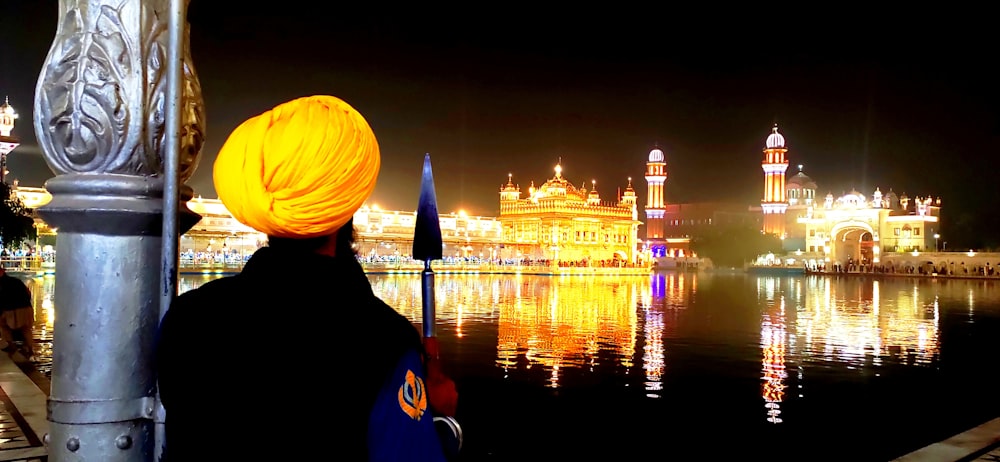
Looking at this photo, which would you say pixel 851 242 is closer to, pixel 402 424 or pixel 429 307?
pixel 429 307

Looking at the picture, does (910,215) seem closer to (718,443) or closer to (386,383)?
(718,443)

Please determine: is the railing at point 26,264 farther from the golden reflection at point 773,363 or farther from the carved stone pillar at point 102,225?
the carved stone pillar at point 102,225

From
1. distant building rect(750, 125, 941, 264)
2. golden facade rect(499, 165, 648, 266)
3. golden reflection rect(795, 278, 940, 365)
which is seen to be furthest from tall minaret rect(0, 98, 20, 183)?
distant building rect(750, 125, 941, 264)

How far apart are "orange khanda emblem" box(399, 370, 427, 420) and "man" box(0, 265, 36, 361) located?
30.1 feet

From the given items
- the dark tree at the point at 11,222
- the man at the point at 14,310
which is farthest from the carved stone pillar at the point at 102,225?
the dark tree at the point at 11,222

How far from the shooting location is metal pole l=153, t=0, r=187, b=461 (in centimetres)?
188

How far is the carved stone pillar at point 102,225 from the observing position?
185 centimetres

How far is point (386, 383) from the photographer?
58.4 inches

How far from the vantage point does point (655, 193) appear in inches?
3885

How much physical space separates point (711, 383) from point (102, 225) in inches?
346

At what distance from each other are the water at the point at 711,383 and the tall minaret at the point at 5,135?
68.4 feet

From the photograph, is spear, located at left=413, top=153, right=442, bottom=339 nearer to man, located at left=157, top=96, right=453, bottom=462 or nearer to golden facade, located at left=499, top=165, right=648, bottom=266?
man, located at left=157, top=96, right=453, bottom=462

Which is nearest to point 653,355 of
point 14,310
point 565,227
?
point 14,310

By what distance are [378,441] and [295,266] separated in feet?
1.24
